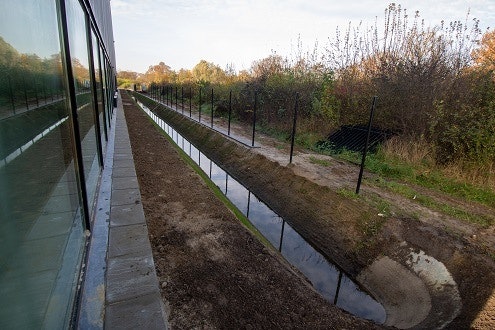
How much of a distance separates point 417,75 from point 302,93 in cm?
461

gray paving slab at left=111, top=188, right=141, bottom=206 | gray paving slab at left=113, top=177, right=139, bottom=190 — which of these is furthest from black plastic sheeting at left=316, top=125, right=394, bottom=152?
gray paving slab at left=111, top=188, right=141, bottom=206

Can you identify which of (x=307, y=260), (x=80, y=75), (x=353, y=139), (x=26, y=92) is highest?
(x=80, y=75)

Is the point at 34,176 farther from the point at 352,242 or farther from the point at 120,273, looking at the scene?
the point at 352,242

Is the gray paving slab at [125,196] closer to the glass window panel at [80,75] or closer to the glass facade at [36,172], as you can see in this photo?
the glass window panel at [80,75]

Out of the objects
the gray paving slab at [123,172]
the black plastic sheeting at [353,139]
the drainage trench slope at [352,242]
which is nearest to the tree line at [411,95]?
the black plastic sheeting at [353,139]

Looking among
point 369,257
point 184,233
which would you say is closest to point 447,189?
point 369,257

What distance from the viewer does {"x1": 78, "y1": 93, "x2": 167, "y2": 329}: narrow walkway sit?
203 centimetres

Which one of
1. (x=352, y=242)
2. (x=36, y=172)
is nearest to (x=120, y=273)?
(x=36, y=172)

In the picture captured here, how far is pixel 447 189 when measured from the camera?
5.61 m

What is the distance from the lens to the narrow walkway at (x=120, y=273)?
203cm

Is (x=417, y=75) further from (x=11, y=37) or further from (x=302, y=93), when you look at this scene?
(x=11, y=37)

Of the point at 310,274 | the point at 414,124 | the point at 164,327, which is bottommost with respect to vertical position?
the point at 310,274

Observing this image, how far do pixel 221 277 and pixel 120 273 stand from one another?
999mm

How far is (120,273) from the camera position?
248 centimetres
